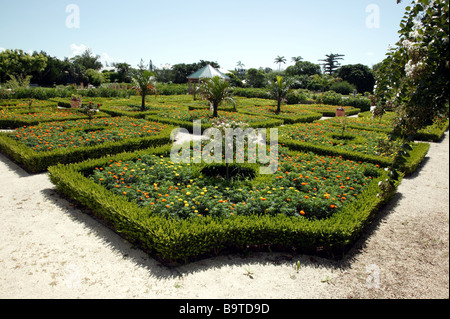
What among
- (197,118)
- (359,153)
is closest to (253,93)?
(197,118)

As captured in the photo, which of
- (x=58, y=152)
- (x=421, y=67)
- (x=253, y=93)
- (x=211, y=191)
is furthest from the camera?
(x=253, y=93)

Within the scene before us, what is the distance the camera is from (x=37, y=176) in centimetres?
774

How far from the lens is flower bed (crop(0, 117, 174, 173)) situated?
320 inches

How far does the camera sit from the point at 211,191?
6000 mm

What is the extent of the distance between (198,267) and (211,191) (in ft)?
6.37

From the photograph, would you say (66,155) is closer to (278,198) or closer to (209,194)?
(209,194)

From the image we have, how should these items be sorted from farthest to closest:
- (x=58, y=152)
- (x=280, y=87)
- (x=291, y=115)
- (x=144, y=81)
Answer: (x=280, y=87) → (x=291, y=115) → (x=144, y=81) → (x=58, y=152)

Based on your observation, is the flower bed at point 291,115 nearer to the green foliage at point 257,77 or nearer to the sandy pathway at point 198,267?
the sandy pathway at point 198,267

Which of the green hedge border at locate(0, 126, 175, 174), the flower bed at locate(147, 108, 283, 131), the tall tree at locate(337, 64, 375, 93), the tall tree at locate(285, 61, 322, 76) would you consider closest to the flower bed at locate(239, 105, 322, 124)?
the flower bed at locate(147, 108, 283, 131)

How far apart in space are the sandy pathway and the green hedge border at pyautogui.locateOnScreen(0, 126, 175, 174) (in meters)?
2.16

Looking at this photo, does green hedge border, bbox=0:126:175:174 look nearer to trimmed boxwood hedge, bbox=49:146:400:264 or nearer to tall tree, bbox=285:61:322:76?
trimmed boxwood hedge, bbox=49:146:400:264

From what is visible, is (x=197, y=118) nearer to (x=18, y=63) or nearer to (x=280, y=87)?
(x=280, y=87)

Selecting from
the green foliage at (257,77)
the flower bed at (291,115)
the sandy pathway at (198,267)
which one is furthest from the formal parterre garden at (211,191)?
the green foliage at (257,77)
